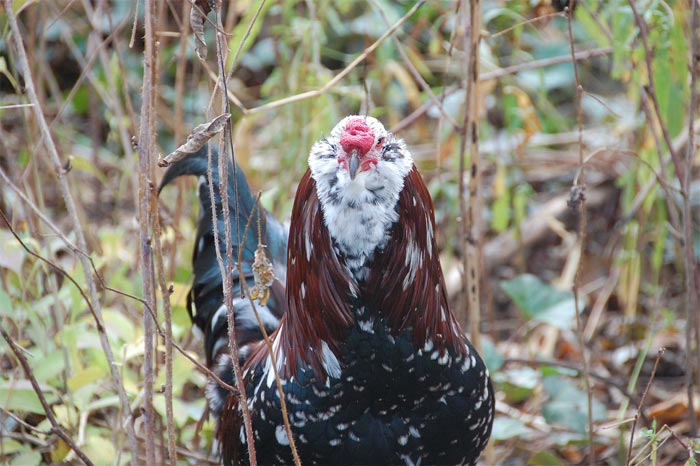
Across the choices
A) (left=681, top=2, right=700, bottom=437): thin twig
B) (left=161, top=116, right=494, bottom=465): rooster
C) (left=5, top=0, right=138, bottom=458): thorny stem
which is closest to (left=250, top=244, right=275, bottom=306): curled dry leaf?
(left=161, top=116, right=494, bottom=465): rooster

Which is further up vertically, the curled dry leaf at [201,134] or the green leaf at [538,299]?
the curled dry leaf at [201,134]

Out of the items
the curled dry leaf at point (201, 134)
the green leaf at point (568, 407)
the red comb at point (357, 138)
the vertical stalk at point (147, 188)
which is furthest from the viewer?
the green leaf at point (568, 407)

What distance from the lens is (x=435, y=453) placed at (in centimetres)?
235

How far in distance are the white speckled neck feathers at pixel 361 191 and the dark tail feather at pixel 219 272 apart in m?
0.71

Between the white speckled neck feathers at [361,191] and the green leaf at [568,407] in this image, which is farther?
the green leaf at [568,407]

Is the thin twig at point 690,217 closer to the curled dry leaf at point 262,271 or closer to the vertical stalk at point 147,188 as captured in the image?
the curled dry leaf at point 262,271

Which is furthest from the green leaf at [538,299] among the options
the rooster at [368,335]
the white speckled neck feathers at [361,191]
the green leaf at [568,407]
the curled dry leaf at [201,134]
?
the curled dry leaf at [201,134]

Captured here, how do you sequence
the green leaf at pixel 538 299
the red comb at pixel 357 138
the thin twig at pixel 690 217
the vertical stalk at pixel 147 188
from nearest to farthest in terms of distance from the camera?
the vertical stalk at pixel 147 188 < the red comb at pixel 357 138 < the thin twig at pixel 690 217 < the green leaf at pixel 538 299

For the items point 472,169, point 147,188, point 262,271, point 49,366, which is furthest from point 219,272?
point 262,271

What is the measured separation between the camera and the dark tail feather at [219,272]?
2863 mm

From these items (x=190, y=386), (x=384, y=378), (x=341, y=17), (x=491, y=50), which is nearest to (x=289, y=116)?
(x=491, y=50)

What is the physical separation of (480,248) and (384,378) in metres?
0.98

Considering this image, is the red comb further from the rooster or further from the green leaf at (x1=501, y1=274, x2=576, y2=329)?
the green leaf at (x1=501, y1=274, x2=576, y2=329)

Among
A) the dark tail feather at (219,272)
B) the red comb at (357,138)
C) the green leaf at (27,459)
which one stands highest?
the red comb at (357,138)
